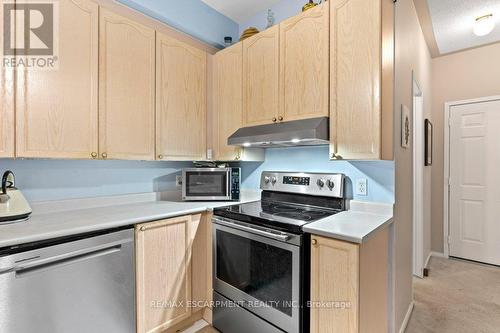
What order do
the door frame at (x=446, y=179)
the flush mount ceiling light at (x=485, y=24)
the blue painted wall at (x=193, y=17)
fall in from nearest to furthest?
the blue painted wall at (x=193, y=17) → the flush mount ceiling light at (x=485, y=24) → the door frame at (x=446, y=179)

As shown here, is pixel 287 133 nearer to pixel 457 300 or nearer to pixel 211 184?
pixel 211 184

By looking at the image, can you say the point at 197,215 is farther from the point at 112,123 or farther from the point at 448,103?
the point at 448,103

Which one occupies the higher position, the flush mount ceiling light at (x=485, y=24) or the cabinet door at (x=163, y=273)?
the flush mount ceiling light at (x=485, y=24)

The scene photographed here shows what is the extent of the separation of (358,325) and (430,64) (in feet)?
11.5

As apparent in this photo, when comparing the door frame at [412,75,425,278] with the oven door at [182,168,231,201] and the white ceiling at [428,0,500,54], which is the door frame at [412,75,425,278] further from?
the oven door at [182,168,231,201]

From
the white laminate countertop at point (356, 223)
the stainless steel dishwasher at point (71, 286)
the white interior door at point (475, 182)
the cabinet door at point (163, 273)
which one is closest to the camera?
the stainless steel dishwasher at point (71, 286)

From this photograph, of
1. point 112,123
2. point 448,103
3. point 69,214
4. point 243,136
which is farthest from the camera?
point 448,103

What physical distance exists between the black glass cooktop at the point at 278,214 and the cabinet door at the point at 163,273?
345 millimetres

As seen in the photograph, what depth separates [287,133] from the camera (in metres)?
1.78

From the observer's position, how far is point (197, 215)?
1.96m

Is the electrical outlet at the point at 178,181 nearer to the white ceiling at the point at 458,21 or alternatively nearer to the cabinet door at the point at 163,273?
the cabinet door at the point at 163,273

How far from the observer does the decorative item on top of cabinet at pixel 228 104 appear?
229 centimetres

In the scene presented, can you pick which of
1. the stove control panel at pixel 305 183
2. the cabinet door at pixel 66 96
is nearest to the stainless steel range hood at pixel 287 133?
the stove control panel at pixel 305 183

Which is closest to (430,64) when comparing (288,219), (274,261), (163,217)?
(288,219)
